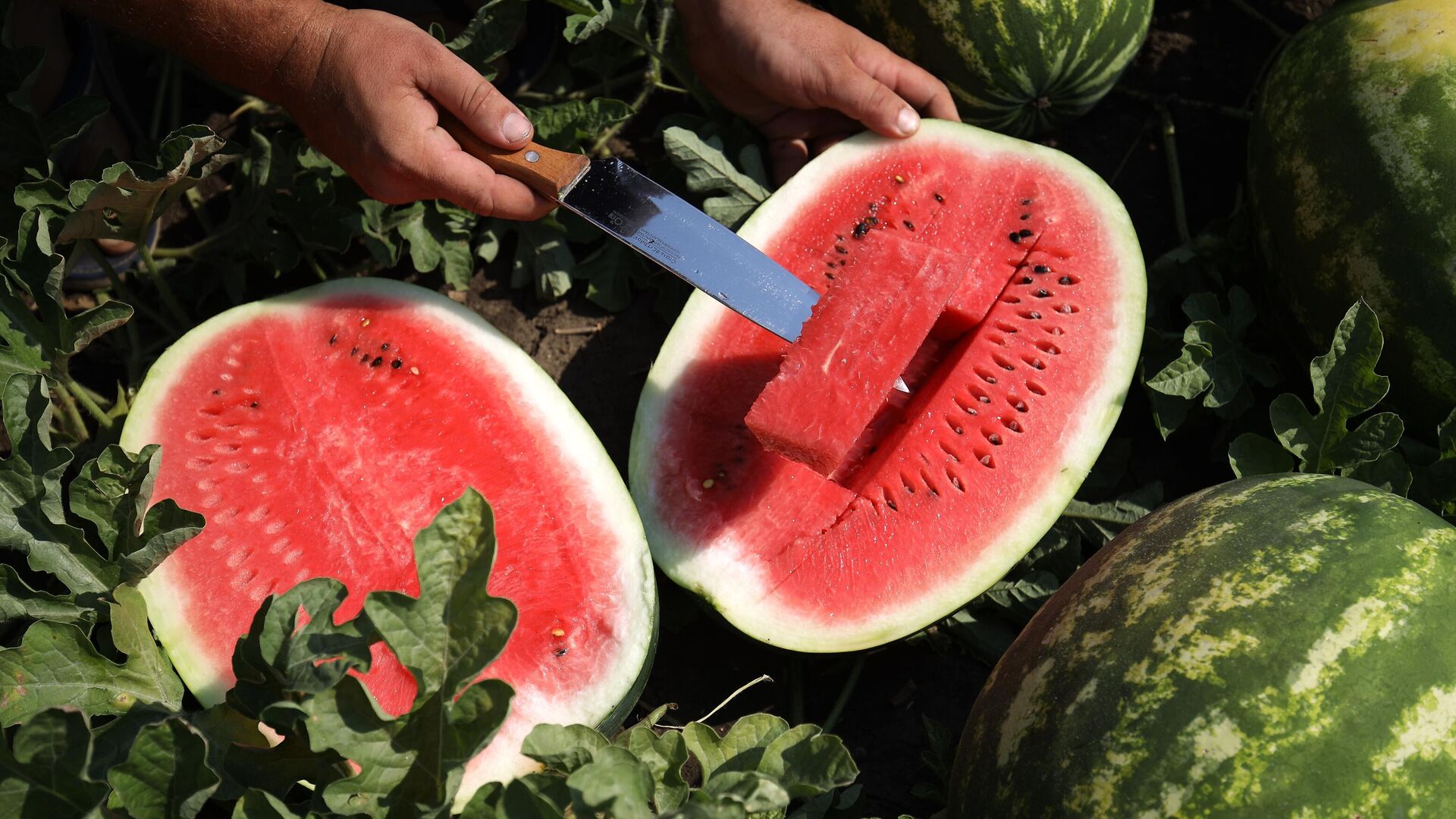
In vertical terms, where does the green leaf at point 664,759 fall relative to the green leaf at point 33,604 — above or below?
above

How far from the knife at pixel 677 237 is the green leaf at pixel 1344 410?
39.7 inches

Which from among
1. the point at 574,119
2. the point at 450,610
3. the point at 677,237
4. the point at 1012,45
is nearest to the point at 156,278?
the point at 574,119

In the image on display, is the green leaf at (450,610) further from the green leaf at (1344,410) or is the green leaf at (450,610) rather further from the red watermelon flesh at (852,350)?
the green leaf at (1344,410)

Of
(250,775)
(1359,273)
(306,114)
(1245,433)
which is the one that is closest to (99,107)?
(306,114)

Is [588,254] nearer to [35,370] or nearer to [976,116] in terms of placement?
[976,116]

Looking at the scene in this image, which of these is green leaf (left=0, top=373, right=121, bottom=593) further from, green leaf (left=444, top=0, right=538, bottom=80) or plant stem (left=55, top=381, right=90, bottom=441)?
green leaf (left=444, top=0, right=538, bottom=80)

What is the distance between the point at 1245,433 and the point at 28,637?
7.31ft

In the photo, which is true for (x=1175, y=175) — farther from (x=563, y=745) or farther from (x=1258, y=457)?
(x=563, y=745)

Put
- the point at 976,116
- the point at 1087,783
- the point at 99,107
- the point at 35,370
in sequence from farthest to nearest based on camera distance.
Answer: the point at 976,116, the point at 99,107, the point at 35,370, the point at 1087,783

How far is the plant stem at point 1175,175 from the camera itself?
2693 millimetres

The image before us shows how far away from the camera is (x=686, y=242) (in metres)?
2.05

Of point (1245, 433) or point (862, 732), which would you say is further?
point (862, 732)

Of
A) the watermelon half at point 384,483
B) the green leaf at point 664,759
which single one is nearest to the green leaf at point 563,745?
the green leaf at point 664,759

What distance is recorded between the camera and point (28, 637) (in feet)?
5.27
